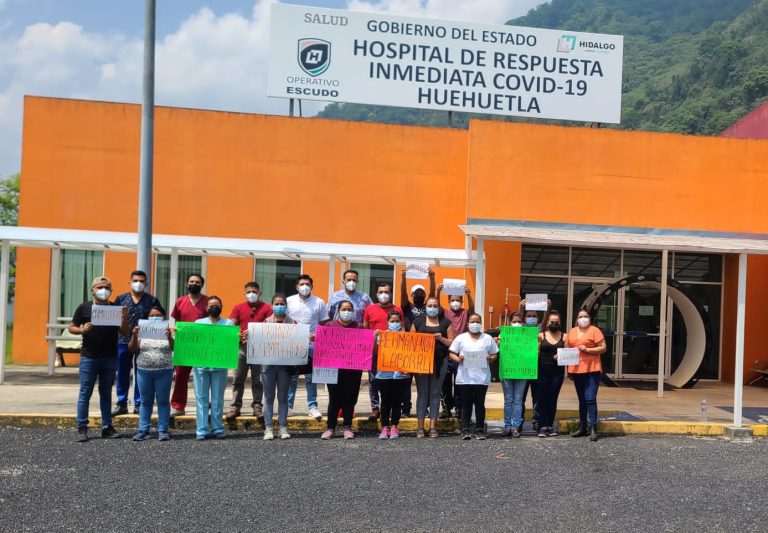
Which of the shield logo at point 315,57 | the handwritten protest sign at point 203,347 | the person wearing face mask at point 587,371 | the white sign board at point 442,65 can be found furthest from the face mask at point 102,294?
the shield logo at point 315,57

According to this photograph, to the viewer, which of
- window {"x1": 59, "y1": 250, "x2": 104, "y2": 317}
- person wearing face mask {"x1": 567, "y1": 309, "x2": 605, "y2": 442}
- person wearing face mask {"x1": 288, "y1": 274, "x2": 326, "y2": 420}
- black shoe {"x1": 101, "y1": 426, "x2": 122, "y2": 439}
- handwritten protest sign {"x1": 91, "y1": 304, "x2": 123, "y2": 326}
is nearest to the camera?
handwritten protest sign {"x1": 91, "y1": 304, "x2": 123, "y2": 326}

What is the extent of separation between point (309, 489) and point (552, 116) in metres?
12.5

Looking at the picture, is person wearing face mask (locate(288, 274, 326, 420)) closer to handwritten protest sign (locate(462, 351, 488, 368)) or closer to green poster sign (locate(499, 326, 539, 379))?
handwritten protest sign (locate(462, 351, 488, 368))

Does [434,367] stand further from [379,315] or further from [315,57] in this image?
[315,57]

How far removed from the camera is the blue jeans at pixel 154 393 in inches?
343

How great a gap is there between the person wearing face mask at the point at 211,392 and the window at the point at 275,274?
7.11 m

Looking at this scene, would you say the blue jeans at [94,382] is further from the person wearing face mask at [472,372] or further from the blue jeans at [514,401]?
the blue jeans at [514,401]

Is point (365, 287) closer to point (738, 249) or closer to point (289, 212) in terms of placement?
point (289, 212)

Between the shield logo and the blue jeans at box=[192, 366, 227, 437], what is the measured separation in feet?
30.6

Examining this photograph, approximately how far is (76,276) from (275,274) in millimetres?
4041

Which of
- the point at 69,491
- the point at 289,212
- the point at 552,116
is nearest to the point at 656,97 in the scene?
the point at 552,116

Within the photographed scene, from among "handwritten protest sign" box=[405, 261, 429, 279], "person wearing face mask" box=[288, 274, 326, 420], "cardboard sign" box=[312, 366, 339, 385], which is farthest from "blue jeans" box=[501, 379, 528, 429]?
"person wearing face mask" box=[288, 274, 326, 420]

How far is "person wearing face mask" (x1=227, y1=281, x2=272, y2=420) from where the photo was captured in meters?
9.53

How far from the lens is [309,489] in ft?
22.5
